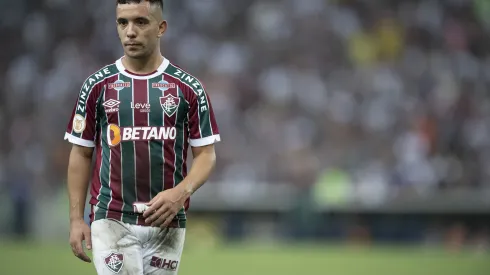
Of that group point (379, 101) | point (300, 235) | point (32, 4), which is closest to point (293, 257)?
point (300, 235)

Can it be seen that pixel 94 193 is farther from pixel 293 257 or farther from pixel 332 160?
pixel 332 160

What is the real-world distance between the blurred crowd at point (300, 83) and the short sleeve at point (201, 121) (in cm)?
1082

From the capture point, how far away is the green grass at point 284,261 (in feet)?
37.1

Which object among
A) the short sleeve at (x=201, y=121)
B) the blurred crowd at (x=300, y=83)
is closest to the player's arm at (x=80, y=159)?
the short sleeve at (x=201, y=121)

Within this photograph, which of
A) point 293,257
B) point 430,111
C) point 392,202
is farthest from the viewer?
point 430,111

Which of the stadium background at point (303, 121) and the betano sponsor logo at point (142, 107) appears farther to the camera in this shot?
the stadium background at point (303, 121)

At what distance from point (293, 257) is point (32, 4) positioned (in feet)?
27.3

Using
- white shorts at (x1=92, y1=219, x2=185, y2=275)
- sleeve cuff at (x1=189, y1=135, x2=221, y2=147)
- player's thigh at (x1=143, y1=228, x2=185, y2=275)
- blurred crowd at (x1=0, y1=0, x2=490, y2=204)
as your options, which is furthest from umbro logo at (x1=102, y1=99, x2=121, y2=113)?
blurred crowd at (x1=0, y1=0, x2=490, y2=204)

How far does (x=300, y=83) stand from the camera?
17703mm

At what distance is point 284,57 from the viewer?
18.3 meters

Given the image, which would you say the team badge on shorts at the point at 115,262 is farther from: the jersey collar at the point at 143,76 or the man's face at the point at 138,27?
the man's face at the point at 138,27

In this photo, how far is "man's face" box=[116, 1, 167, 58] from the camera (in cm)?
498

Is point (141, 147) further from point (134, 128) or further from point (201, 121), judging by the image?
point (201, 121)

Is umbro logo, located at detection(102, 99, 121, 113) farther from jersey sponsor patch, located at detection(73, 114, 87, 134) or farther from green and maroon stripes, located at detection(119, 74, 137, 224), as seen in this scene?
jersey sponsor patch, located at detection(73, 114, 87, 134)
